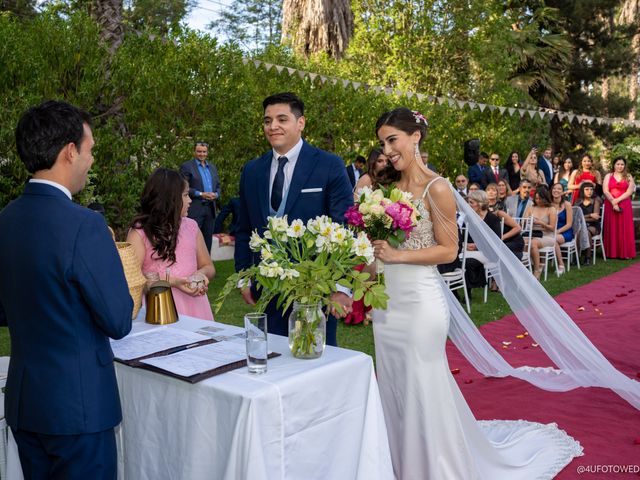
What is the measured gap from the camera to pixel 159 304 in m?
3.15

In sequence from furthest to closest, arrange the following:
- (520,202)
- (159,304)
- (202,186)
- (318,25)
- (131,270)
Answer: (318,25)
(520,202)
(202,186)
(159,304)
(131,270)

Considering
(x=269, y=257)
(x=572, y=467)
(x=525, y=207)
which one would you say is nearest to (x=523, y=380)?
(x=572, y=467)

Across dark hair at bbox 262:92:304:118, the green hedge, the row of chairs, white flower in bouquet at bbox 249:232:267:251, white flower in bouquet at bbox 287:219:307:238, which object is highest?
the green hedge

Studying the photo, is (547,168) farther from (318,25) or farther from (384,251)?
(384,251)

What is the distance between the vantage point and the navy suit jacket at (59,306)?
2.03 meters

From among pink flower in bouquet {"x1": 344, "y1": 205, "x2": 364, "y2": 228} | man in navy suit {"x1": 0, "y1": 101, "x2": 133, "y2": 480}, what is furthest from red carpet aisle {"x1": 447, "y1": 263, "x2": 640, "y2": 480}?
man in navy suit {"x1": 0, "y1": 101, "x2": 133, "y2": 480}

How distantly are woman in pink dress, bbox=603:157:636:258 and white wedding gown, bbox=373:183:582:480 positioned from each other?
1043cm

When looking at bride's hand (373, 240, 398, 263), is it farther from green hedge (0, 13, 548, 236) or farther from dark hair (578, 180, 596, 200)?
dark hair (578, 180, 596, 200)

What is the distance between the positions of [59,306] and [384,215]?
152cm

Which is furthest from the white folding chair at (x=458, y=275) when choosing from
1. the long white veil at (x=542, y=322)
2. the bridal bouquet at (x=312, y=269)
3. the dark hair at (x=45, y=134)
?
the dark hair at (x=45, y=134)

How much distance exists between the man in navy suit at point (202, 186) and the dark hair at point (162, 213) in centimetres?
613

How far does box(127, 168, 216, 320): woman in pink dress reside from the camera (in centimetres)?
378

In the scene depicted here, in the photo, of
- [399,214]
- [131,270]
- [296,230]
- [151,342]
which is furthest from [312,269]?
[131,270]

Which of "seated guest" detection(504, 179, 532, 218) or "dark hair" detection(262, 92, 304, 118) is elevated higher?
"dark hair" detection(262, 92, 304, 118)
